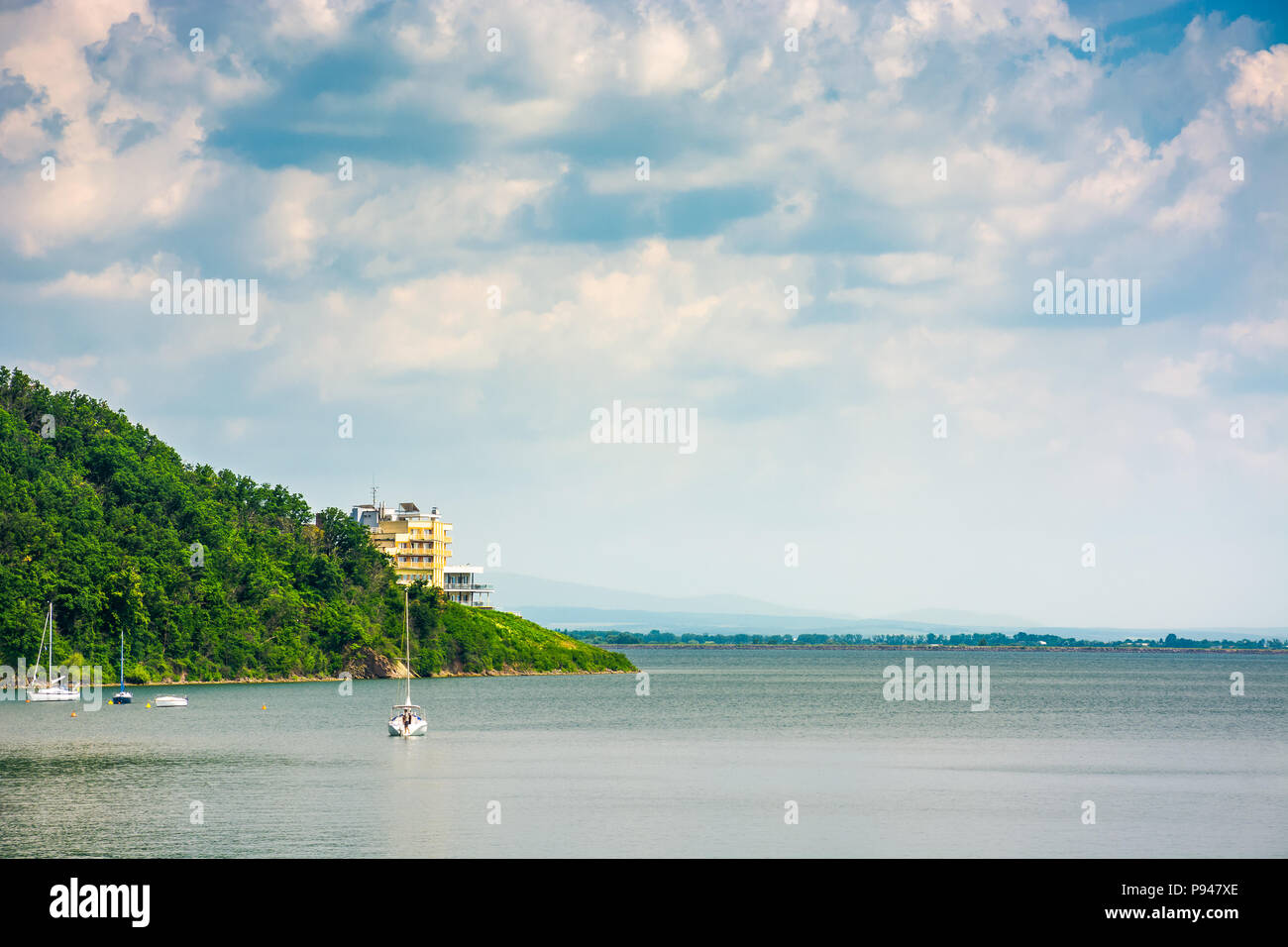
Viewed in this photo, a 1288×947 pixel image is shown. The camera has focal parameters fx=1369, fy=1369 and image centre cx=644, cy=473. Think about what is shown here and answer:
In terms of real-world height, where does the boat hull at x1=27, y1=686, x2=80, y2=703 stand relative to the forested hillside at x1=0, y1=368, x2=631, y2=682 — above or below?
below

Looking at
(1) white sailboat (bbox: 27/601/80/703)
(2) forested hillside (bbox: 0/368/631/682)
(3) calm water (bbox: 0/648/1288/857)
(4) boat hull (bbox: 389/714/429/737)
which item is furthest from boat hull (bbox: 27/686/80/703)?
(4) boat hull (bbox: 389/714/429/737)

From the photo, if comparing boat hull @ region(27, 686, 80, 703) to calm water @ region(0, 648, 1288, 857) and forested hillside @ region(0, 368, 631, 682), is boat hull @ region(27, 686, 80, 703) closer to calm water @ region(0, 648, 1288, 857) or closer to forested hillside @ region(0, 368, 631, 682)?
calm water @ region(0, 648, 1288, 857)

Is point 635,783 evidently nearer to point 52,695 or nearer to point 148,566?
point 52,695

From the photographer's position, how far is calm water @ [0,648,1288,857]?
50.5 metres

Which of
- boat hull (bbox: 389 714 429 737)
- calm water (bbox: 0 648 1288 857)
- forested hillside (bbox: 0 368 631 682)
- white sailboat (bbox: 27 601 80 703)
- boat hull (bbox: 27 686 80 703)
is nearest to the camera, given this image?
calm water (bbox: 0 648 1288 857)

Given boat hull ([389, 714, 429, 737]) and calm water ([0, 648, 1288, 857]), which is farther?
boat hull ([389, 714, 429, 737])

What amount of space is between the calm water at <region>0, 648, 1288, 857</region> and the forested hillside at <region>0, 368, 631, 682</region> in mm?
28124

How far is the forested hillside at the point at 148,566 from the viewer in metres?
152

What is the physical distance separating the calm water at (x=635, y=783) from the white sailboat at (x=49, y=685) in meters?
5.49

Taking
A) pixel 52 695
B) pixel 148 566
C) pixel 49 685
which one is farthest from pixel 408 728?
pixel 148 566

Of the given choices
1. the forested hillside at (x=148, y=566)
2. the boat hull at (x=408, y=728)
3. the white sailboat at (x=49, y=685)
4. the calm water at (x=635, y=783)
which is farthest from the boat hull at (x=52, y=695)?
the boat hull at (x=408, y=728)

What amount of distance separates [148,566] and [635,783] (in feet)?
366
